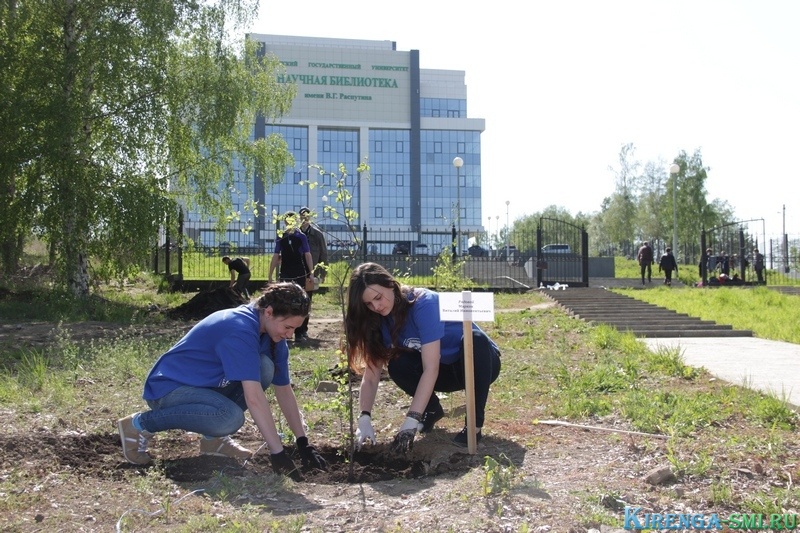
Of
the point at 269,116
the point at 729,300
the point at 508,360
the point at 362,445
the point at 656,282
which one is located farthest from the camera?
the point at 656,282

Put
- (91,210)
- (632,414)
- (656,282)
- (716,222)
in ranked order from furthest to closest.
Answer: (716,222), (656,282), (91,210), (632,414)

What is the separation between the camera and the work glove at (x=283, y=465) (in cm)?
399

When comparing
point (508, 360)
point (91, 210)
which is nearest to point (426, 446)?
point (508, 360)

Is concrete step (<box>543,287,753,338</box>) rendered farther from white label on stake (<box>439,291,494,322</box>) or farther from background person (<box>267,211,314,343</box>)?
white label on stake (<box>439,291,494,322</box>)

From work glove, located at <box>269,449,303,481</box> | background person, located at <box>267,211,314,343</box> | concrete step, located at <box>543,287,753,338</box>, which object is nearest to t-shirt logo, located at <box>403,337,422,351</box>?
work glove, located at <box>269,449,303,481</box>

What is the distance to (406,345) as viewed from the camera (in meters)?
4.71

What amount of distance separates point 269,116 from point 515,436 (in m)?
15.9

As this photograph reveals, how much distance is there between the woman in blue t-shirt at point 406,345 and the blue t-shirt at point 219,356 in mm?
526

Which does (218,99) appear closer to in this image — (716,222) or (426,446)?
(426,446)

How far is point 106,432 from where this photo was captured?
15.9 feet

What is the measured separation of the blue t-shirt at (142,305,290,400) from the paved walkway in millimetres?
3760

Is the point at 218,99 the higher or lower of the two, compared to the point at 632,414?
higher
